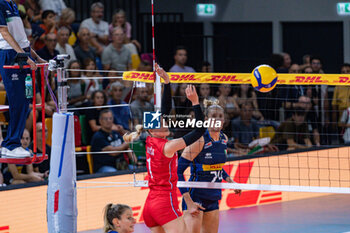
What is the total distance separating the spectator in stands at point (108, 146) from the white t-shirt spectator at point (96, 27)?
2.44 m

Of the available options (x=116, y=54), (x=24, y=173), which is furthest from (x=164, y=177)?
(x=116, y=54)

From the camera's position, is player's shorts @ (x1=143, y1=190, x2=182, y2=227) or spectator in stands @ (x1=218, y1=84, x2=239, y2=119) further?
spectator in stands @ (x1=218, y1=84, x2=239, y2=119)

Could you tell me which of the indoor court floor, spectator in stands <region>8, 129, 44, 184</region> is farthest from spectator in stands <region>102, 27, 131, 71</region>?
the indoor court floor

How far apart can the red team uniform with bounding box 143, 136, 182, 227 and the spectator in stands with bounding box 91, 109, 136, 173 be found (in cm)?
362

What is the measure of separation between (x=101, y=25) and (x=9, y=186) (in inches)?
180

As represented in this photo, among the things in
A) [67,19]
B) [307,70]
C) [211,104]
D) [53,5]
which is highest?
[53,5]

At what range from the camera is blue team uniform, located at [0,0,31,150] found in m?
6.55

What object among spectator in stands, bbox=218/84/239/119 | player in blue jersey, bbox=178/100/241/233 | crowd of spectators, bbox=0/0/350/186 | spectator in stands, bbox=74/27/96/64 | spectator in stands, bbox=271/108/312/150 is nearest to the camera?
→ player in blue jersey, bbox=178/100/241/233

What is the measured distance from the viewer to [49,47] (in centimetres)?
1041

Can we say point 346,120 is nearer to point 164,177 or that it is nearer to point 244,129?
point 244,129

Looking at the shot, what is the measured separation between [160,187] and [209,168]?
976 millimetres

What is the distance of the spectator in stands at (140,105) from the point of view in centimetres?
1019

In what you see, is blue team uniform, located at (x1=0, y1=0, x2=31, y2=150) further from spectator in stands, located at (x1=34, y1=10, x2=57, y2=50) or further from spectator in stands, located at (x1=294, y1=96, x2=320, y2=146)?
spectator in stands, located at (x1=294, y1=96, x2=320, y2=146)

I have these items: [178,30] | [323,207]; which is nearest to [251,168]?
[323,207]
